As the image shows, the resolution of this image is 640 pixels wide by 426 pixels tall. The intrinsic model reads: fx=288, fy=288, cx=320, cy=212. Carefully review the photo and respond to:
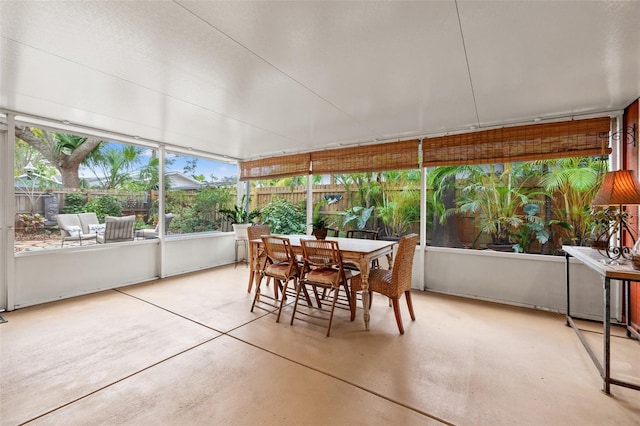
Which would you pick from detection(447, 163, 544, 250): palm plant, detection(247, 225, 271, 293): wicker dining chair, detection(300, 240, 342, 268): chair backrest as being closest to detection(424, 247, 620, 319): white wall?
detection(447, 163, 544, 250): palm plant

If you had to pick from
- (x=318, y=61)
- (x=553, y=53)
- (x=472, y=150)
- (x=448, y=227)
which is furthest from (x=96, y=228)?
(x=553, y=53)

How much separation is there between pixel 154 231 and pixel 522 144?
5.59 metres

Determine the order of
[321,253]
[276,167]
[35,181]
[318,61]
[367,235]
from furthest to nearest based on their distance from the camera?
1. [276,167]
2. [367,235]
3. [35,181]
4. [321,253]
5. [318,61]

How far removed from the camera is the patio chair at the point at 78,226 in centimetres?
392

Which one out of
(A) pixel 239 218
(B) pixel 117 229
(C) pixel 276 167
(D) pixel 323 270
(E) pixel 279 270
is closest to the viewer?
(D) pixel 323 270

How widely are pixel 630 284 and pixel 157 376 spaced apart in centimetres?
458

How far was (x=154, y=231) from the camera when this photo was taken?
4914 millimetres

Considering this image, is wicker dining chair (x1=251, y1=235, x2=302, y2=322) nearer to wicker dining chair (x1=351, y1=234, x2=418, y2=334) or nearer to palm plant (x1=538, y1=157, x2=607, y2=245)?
wicker dining chair (x1=351, y1=234, x2=418, y2=334)

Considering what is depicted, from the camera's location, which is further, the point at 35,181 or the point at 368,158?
the point at 368,158

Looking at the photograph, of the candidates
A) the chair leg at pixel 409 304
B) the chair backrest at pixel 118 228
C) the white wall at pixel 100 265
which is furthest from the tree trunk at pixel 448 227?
the chair backrest at pixel 118 228

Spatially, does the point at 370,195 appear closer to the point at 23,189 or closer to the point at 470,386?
the point at 470,386

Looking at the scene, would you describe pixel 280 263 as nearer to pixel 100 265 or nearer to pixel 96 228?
pixel 100 265

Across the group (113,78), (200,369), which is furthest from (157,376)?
(113,78)

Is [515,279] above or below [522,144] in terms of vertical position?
below
